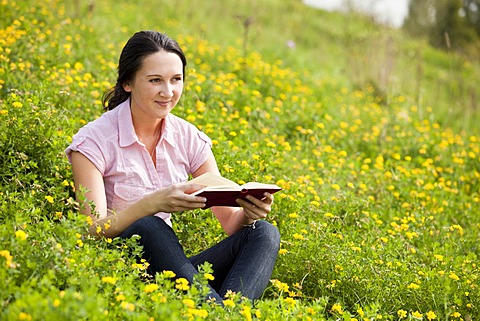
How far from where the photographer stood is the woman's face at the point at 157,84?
9.79 ft

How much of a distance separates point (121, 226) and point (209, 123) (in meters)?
1.86

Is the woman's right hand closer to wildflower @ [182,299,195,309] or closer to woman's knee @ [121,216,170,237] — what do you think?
woman's knee @ [121,216,170,237]

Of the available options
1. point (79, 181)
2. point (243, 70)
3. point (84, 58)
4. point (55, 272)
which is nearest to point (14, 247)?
point (55, 272)

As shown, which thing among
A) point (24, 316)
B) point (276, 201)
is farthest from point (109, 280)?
point (276, 201)

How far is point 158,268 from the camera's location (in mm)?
2793

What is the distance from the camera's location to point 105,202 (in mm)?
2846

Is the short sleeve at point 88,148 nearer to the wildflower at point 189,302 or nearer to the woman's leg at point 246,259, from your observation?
the woman's leg at point 246,259

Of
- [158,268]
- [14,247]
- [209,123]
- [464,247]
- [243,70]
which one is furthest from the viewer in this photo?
[243,70]

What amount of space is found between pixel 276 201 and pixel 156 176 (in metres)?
0.98

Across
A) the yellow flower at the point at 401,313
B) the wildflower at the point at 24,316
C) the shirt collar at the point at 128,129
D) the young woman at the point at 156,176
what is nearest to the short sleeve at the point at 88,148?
the young woman at the point at 156,176

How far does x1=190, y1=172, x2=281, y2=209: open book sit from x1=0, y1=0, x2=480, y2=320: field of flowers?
32 cm

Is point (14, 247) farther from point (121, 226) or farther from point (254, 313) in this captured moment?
point (254, 313)

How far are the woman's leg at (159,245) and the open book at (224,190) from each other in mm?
215

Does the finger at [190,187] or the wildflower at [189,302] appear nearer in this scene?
the wildflower at [189,302]
